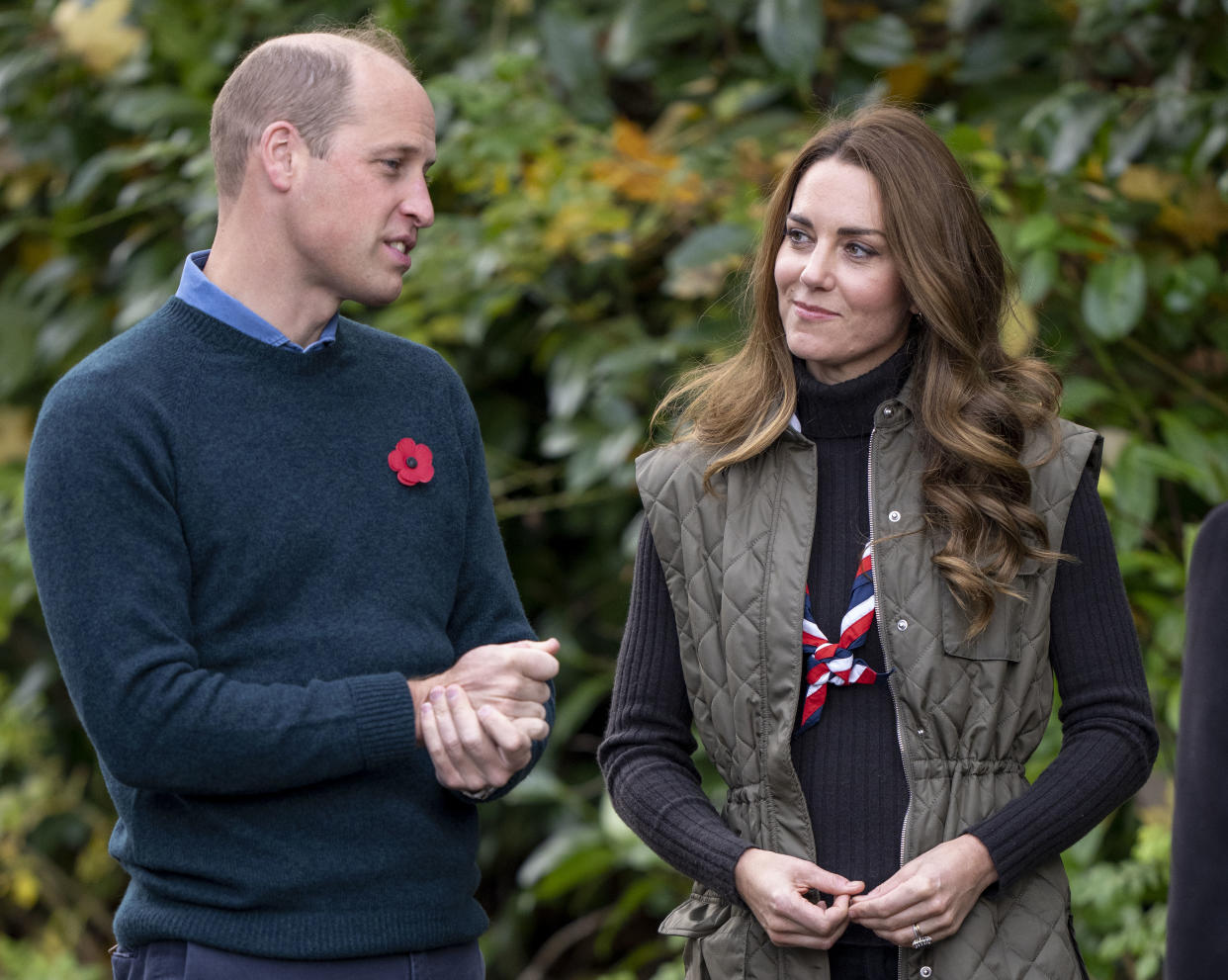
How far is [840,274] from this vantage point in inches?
→ 78.3

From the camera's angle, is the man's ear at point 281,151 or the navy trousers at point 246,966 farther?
the man's ear at point 281,151

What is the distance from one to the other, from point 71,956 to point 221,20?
284 centimetres

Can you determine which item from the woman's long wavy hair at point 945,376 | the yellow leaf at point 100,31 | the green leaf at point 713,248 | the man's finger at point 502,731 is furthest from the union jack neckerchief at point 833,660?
the yellow leaf at point 100,31

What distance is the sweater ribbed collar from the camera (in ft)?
6.61

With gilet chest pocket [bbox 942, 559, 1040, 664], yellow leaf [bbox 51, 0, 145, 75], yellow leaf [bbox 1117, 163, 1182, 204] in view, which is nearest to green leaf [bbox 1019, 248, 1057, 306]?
yellow leaf [bbox 1117, 163, 1182, 204]

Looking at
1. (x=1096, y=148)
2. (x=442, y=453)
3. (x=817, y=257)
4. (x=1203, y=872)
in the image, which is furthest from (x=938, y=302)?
(x=1096, y=148)

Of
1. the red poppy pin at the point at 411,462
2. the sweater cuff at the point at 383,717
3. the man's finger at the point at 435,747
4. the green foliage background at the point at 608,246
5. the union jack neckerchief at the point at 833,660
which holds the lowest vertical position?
the green foliage background at the point at 608,246

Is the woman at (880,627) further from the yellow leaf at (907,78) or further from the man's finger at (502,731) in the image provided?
the yellow leaf at (907,78)

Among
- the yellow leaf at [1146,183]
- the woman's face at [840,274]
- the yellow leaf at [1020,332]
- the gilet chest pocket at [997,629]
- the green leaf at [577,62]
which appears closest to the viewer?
the gilet chest pocket at [997,629]

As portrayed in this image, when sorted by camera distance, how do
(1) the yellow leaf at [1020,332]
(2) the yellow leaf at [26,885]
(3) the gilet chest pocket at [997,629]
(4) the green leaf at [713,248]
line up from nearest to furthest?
(3) the gilet chest pocket at [997,629], (1) the yellow leaf at [1020,332], (4) the green leaf at [713,248], (2) the yellow leaf at [26,885]

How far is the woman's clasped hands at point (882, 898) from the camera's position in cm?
178

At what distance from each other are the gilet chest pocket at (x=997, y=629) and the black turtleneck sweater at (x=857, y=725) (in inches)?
2.2

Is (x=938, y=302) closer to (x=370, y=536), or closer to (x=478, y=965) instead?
(x=370, y=536)

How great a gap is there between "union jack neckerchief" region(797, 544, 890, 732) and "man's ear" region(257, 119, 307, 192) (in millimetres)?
822
